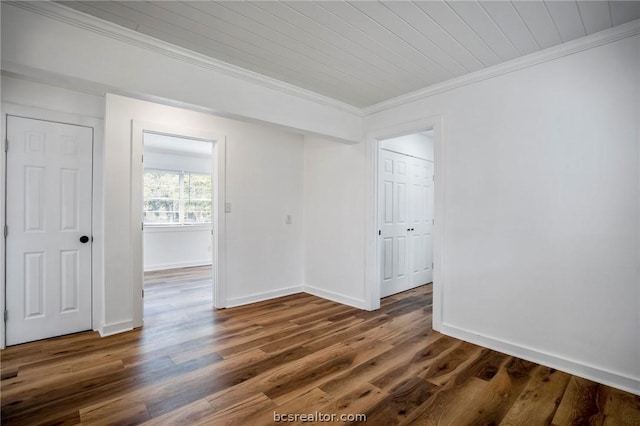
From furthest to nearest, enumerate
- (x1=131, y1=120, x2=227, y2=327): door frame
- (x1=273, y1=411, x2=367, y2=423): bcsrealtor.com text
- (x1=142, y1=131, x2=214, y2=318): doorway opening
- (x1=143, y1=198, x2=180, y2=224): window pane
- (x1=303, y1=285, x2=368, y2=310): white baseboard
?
(x1=143, y1=198, x2=180, y2=224): window pane, (x1=142, y1=131, x2=214, y2=318): doorway opening, (x1=303, y1=285, x2=368, y2=310): white baseboard, (x1=131, y1=120, x2=227, y2=327): door frame, (x1=273, y1=411, x2=367, y2=423): bcsrealtor.com text

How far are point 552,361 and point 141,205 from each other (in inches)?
159

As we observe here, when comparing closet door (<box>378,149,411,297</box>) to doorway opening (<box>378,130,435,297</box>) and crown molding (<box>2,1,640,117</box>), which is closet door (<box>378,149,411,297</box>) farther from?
crown molding (<box>2,1,640,117</box>)

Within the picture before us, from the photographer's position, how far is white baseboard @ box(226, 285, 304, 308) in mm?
4090

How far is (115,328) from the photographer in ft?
10.4

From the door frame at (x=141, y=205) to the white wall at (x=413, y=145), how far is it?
210cm

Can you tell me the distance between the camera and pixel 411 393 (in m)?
2.14

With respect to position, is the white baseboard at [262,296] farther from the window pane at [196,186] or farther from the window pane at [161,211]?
Result: the window pane at [196,186]

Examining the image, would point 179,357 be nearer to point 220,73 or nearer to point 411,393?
point 411,393

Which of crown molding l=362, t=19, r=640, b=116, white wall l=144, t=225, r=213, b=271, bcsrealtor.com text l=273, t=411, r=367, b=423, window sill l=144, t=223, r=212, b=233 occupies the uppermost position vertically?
crown molding l=362, t=19, r=640, b=116

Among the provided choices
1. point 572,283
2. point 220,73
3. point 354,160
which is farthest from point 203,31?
point 572,283

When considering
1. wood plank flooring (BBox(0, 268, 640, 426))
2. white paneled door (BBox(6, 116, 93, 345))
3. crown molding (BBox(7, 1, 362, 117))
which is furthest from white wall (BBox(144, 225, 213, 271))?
crown molding (BBox(7, 1, 362, 117))

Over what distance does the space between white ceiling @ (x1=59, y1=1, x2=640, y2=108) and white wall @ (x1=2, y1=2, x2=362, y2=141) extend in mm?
107

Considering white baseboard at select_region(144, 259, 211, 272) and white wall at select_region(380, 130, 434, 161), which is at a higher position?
white wall at select_region(380, 130, 434, 161)

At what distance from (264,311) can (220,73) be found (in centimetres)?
269
